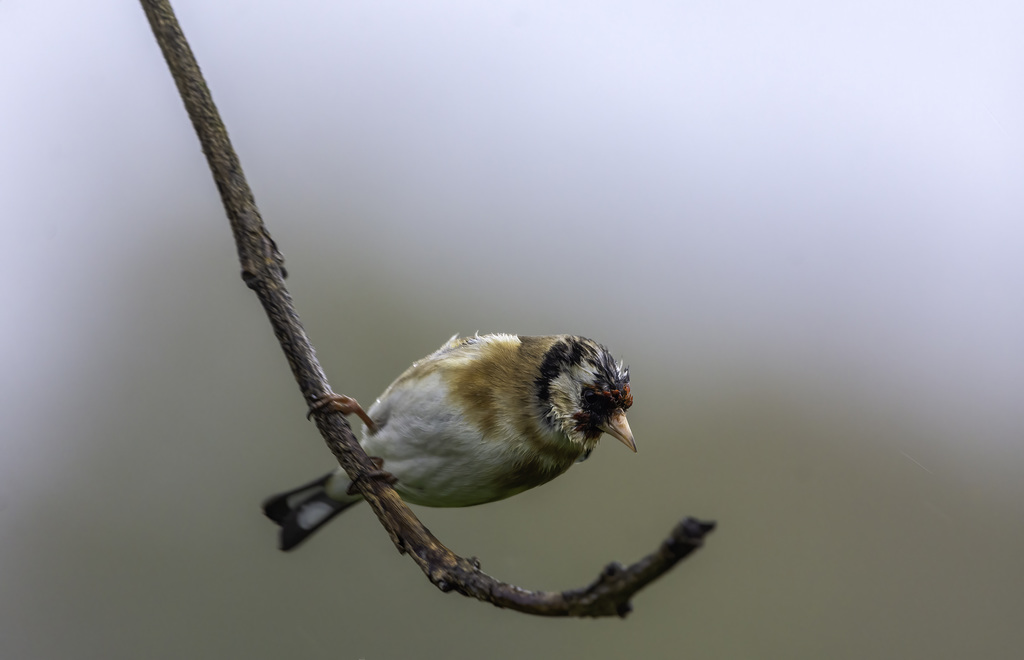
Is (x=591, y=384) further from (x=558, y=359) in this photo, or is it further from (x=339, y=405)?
(x=339, y=405)

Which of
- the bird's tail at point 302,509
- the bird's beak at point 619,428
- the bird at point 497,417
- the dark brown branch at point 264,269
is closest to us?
the dark brown branch at point 264,269

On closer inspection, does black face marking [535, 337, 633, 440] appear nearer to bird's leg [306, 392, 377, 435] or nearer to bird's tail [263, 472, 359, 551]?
bird's leg [306, 392, 377, 435]

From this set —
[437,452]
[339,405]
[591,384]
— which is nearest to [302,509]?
[437,452]

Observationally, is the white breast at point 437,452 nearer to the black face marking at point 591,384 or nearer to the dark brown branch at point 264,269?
the black face marking at point 591,384

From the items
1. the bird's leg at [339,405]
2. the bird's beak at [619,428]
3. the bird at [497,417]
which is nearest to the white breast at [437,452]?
the bird at [497,417]

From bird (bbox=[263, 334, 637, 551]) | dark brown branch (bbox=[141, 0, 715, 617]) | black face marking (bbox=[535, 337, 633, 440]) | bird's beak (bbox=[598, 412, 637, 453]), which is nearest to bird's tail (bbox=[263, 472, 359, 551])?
bird (bbox=[263, 334, 637, 551])

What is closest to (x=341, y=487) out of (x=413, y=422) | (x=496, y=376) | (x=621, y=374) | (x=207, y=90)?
(x=413, y=422)
